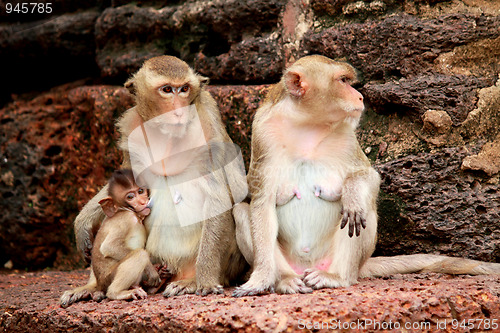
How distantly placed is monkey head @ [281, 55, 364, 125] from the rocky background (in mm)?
607

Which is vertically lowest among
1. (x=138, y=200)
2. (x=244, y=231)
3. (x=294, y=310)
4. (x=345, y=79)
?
(x=294, y=310)

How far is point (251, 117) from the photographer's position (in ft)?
15.2

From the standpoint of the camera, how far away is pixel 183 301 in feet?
11.2

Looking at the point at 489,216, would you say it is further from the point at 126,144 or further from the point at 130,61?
the point at 130,61

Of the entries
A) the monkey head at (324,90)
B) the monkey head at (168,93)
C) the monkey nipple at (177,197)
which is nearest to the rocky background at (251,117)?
the monkey head at (324,90)

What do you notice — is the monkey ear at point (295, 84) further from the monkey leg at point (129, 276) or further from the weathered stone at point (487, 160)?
the monkey leg at point (129, 276)

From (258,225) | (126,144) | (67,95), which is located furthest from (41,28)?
(258,225)

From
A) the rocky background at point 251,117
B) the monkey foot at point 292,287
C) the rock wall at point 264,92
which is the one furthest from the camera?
the rock wall at point 264,92

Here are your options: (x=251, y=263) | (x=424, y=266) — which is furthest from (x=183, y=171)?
(x=424, y=266)

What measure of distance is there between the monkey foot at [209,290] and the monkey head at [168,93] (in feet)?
3.12

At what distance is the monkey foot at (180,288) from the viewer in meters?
3.70

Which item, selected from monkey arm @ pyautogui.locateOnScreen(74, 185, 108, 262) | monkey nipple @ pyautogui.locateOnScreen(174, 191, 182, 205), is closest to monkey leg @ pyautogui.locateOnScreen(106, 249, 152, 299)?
monkey nipple @ pyautogui.locateOnScreen(174, 191, 182, 205)

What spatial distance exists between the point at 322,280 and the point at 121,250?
1241mm

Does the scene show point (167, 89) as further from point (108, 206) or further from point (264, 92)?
point (264, 92)
